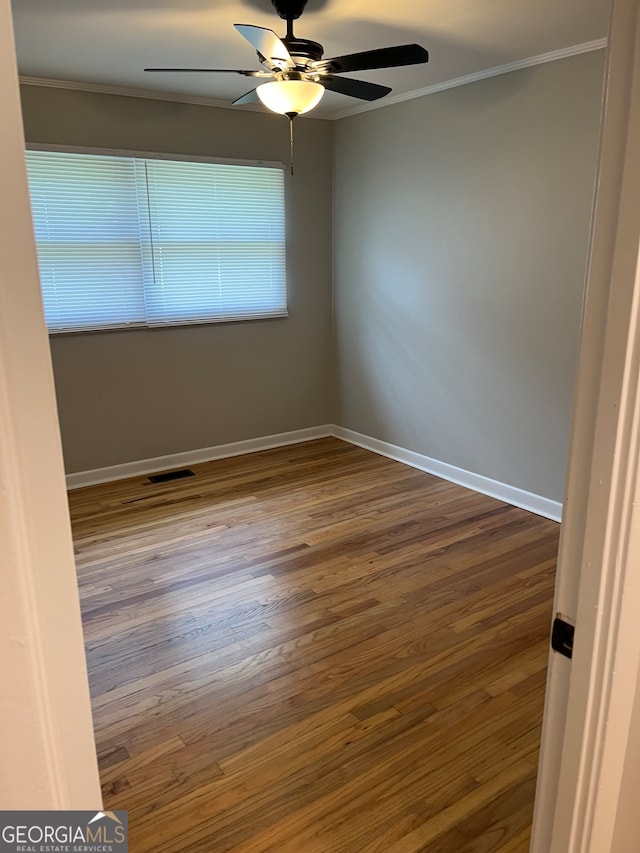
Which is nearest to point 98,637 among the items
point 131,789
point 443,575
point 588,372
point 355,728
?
point 131,789

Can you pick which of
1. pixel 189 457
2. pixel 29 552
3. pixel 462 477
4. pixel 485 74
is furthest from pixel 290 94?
pixel 189 457

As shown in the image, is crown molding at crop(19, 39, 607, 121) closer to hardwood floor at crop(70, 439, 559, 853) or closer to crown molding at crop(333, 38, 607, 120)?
crown molding at crop(333, 38, 607, 120)

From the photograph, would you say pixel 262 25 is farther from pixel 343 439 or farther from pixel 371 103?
pixel 343 439

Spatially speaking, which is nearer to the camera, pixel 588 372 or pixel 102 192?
pixel 588 372

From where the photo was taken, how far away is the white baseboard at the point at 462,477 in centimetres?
377

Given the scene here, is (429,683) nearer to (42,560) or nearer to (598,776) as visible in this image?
(598,776)

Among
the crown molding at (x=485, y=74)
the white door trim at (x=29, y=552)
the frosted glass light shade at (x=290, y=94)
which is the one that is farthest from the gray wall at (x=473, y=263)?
the white door trim at (x=29, y=552)

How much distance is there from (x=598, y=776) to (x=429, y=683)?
135 centimetres

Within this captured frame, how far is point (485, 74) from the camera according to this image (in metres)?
3.57

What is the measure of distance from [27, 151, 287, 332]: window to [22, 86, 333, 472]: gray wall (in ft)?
0.35

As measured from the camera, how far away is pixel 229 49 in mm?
3152

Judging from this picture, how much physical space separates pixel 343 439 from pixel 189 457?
1341mm

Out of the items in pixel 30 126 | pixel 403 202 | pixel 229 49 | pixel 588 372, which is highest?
pixel 229 49

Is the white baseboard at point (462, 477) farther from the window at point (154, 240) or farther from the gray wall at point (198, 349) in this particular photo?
the window at point (154, 240)
